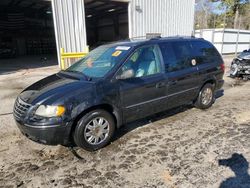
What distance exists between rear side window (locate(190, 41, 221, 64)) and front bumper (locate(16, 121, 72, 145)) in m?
3.26

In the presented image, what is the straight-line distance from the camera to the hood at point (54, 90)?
3.13 meters

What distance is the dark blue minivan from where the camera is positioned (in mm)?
3104

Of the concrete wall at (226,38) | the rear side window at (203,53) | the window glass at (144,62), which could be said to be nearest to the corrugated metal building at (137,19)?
the concrete wall at (226,38)

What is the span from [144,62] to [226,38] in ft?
54.6

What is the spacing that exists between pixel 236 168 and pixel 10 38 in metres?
31.1

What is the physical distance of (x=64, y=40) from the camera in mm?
10672

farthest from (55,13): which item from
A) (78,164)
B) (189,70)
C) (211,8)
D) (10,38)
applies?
(211,8)

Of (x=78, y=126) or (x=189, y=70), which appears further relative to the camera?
(x=189, y=70)

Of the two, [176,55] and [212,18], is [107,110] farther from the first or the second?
[212,18]

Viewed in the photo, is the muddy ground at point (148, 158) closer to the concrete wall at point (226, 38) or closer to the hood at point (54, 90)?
the hood at point (54, 90)

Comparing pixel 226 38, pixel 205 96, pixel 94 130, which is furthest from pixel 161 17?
pixel 94 130

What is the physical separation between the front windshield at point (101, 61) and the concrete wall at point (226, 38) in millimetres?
15815

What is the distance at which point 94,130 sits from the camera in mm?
3457

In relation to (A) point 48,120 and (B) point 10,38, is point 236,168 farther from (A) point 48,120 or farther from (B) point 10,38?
(B) point 10,38
